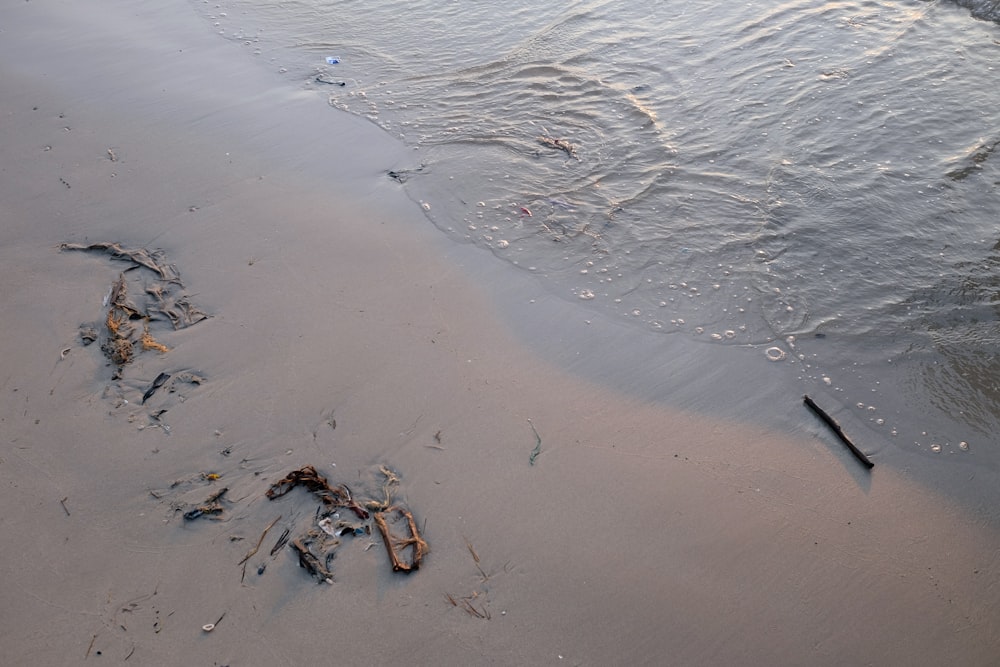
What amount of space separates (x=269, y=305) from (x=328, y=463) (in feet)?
4.15

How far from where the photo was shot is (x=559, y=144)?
585 centimetres

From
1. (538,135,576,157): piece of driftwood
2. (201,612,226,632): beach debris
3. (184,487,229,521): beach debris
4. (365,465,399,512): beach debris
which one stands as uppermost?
(538,135,576,157): piece of driftwood

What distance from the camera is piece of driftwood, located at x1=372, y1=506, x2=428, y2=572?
2973mm

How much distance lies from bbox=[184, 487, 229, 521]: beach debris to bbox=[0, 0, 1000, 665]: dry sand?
5cm

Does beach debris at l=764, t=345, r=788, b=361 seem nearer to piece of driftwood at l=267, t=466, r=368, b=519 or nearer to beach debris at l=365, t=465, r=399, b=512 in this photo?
beach debris at l=365, t=465, r=399, b=512

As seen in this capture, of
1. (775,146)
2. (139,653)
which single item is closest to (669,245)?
(775,146)

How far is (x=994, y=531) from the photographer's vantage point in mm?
3188

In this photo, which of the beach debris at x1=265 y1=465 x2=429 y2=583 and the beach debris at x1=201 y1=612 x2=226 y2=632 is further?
the beach debris at x1=265 y1=465 x2=429 y2=583

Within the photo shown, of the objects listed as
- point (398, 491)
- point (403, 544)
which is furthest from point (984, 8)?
point (403, 544)

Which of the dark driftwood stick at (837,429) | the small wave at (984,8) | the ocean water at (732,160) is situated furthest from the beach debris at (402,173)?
the small wave at (984,8)

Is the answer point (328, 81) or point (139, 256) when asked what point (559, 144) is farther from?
point (139, 256)

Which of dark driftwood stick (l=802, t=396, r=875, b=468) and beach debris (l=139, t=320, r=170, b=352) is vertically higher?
dark driftwood stick (l=802, t=396, r=875, b=468)

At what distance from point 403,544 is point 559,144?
3.82 meters

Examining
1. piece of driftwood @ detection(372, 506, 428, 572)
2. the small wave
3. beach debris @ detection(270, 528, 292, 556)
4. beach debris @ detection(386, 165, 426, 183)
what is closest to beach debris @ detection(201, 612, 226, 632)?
beach debris @ detection(270, 528, 292, 556)
